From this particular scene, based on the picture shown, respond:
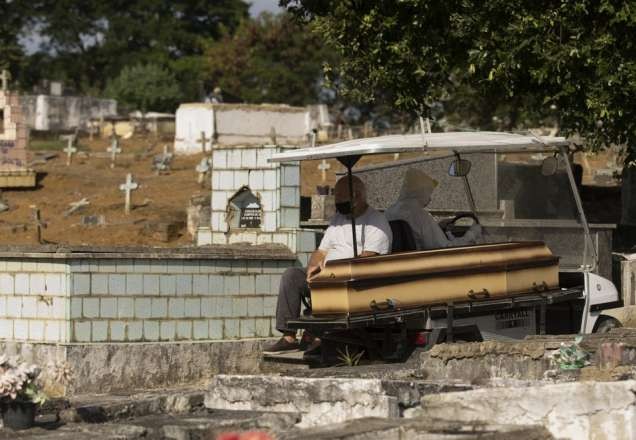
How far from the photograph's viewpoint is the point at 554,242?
47.6 ft

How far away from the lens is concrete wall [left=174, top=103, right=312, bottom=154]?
43.8m

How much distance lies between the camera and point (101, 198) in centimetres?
3541

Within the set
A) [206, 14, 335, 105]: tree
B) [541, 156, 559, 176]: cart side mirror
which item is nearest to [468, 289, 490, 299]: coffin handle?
[541, 156, 559, 176]: cart side mirror

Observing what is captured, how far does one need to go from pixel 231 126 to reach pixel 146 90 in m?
29.3

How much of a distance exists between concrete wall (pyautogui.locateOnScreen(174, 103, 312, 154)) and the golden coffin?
98.1 ft

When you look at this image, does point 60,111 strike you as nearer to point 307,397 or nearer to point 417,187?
point 417,187

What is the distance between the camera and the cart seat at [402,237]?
44.6 ft

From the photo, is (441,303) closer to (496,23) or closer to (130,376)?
(130,376)

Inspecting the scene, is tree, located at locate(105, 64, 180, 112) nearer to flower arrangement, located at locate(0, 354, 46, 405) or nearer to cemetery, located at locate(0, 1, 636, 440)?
cemetery, located at locate(0, 1, 636, 440)

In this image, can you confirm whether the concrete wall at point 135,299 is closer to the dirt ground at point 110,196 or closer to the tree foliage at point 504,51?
the tree foliage at point 504,51

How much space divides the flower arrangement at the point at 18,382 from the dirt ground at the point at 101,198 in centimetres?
1715

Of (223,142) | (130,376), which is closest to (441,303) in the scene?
(130,376)

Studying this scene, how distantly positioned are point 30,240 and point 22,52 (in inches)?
2063

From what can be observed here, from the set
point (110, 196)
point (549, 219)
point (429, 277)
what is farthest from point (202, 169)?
point (429, 277)
